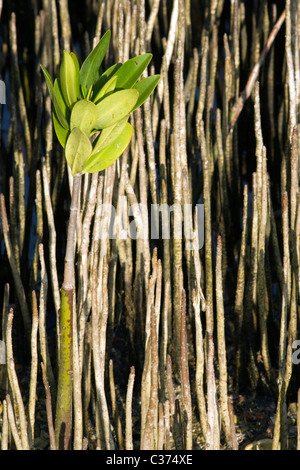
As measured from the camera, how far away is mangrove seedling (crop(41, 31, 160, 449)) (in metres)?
0.94

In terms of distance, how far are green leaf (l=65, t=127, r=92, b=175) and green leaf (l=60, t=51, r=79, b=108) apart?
0.06m

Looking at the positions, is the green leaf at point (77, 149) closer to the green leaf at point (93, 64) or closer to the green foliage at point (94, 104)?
the green foliage at point (94, 104)

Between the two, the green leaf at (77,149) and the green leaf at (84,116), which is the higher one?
the green leaf at (84,116)

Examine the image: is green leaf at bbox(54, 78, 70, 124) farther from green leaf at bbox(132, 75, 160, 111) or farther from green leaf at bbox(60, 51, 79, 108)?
green leaf at bbox(132, 75, 160, 111)

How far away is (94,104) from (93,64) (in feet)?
0.30

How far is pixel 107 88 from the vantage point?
0.96 m

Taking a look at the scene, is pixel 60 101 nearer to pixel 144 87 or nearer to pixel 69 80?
pixel 69 80

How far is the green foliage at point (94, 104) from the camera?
3.08 ft

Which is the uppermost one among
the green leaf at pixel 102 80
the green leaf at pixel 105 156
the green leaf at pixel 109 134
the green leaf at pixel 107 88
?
the green leaf at pixel 102 80

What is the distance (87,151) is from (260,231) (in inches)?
18.8

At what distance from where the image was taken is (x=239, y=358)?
1.41 m

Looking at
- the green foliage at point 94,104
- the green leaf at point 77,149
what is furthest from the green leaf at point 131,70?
the green leaf at point 77,149

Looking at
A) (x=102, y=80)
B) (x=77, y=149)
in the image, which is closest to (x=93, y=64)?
(x=102, y=80)
